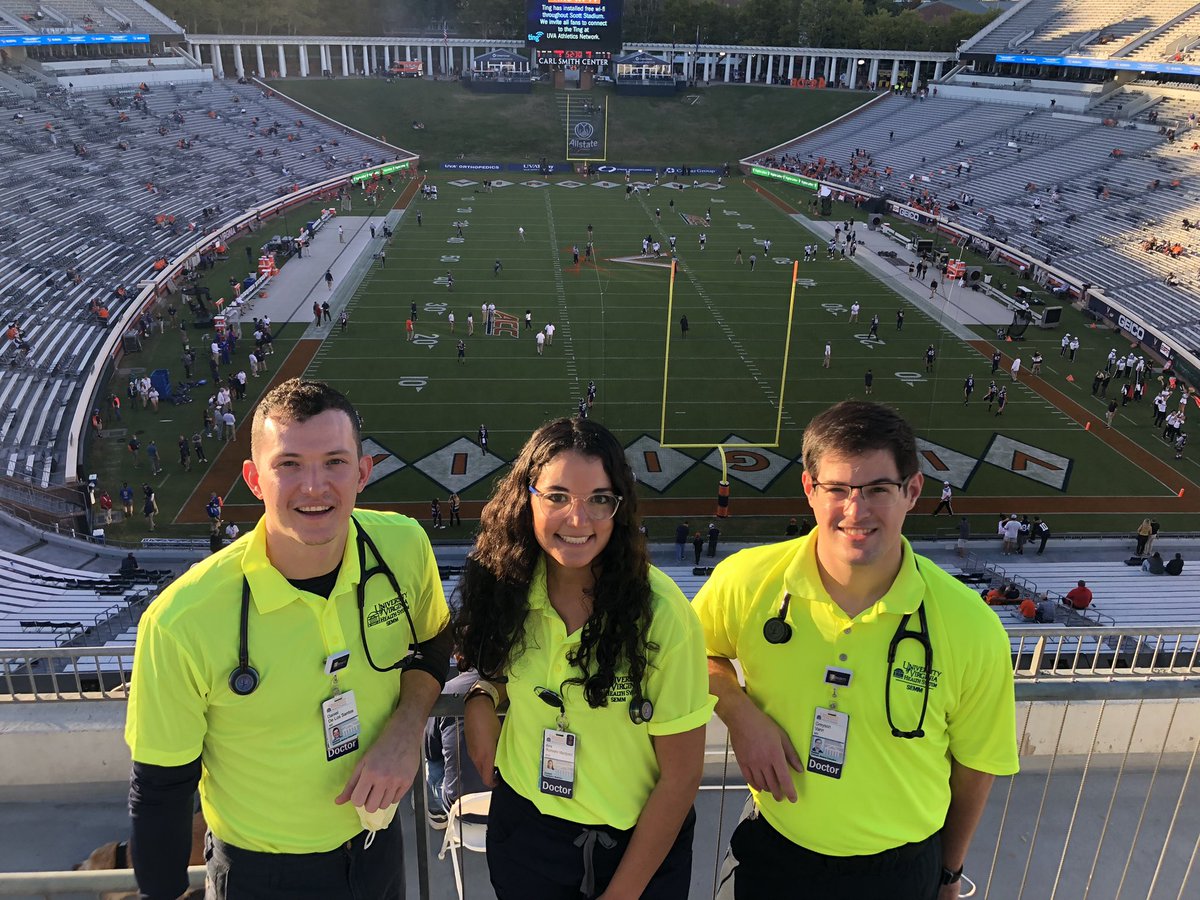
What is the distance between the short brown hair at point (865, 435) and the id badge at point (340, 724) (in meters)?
1.51

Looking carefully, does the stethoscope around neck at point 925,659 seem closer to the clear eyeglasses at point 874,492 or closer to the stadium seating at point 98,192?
the clear eyeglasses at point 874,492

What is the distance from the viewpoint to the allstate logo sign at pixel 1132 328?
26.7 metres

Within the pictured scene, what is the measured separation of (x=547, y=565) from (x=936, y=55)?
7670cm

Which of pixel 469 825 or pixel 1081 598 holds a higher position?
pixel 469 825

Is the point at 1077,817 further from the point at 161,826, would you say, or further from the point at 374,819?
the point at 161,826

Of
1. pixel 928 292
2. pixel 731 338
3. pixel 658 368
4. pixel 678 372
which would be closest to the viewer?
pixel 678 372

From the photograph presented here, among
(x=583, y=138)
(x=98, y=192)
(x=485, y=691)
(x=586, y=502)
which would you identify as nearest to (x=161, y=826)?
(x=485, y=691)

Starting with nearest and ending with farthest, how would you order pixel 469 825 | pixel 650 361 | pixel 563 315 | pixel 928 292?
1. pixel 469 825
2. pixel 650 361
3. pixel 563 315
4. pixel 928 292

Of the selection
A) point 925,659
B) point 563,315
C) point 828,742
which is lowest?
point 563,315

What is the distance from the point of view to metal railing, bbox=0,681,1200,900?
381cm

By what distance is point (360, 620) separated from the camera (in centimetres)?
257

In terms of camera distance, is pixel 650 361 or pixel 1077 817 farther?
pixel 650 361

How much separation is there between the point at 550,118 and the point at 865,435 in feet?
217

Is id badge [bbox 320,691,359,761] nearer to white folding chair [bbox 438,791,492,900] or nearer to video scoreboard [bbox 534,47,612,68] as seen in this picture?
white folding chair [bbox 438,791,492,900]
